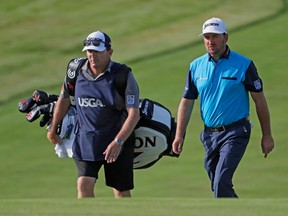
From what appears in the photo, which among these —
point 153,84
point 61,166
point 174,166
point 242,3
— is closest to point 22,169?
point 61,166

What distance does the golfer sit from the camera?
10078mm

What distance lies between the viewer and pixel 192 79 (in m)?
10.4

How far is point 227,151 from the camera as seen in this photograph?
10141 millimetres

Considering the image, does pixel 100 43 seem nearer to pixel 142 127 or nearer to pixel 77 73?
pixel 77 73

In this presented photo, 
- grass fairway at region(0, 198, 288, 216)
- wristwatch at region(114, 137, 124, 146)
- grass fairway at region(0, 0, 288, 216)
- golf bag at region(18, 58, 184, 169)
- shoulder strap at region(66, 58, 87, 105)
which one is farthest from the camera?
golf bag at region(18, 58, 184, 169)

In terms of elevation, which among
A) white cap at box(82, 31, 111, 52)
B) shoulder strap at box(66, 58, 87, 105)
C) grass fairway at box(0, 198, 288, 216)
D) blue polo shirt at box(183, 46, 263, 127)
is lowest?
grass fairway at box(0, 198, 288, 216)

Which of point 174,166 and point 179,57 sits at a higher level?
point 179,57

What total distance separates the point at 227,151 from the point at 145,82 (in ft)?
27.5

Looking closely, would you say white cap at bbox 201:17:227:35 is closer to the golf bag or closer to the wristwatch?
the golf bag

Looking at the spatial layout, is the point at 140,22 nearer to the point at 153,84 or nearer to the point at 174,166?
the point at 153,84

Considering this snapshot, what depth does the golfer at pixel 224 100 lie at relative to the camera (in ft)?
33.1

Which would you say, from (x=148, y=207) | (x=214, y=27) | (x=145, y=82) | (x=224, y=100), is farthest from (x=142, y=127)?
(x=145, y=82)

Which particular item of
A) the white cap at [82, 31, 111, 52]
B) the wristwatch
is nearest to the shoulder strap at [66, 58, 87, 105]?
A: the white cap at [82, 31, 111, 52]

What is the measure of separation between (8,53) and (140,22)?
3.37 meters
